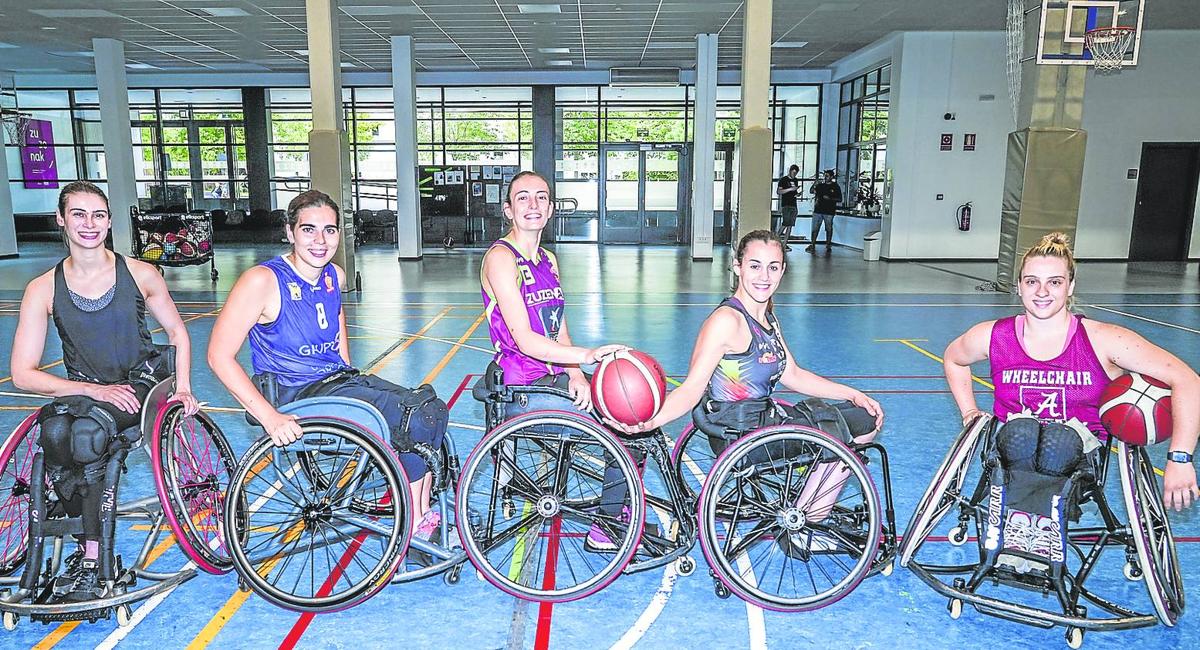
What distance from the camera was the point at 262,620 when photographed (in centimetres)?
255

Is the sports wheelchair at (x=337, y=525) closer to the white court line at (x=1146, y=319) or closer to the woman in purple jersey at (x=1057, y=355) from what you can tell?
the woman in purple jersey at (x=1057, y=355)

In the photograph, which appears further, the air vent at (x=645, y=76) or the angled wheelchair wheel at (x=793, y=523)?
the air vent at (x=645, y=76)

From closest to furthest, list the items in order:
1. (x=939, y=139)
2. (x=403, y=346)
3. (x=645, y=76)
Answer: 1. (x=403, y=346)
2. (x=939, y=139)
3. (x=645, y=76)

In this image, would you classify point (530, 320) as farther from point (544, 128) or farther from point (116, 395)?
point (544, 128)

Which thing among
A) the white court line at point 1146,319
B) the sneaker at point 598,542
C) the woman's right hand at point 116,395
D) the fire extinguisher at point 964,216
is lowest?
the sneaker at point 598,542

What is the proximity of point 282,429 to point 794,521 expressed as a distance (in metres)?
1.63

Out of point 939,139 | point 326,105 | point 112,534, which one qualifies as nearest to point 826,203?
point 939,139

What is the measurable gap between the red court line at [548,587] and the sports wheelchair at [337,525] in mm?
308

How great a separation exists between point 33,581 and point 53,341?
18.4 feet

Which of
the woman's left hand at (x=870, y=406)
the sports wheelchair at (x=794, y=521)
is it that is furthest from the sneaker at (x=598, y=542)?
the woman's left hand at (x=870, y=406)

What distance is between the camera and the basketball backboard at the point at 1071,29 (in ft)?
28.0

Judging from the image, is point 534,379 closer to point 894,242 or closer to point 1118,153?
point 894,242

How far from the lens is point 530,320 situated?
9.86 feet

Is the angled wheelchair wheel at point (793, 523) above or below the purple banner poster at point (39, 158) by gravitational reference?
below
